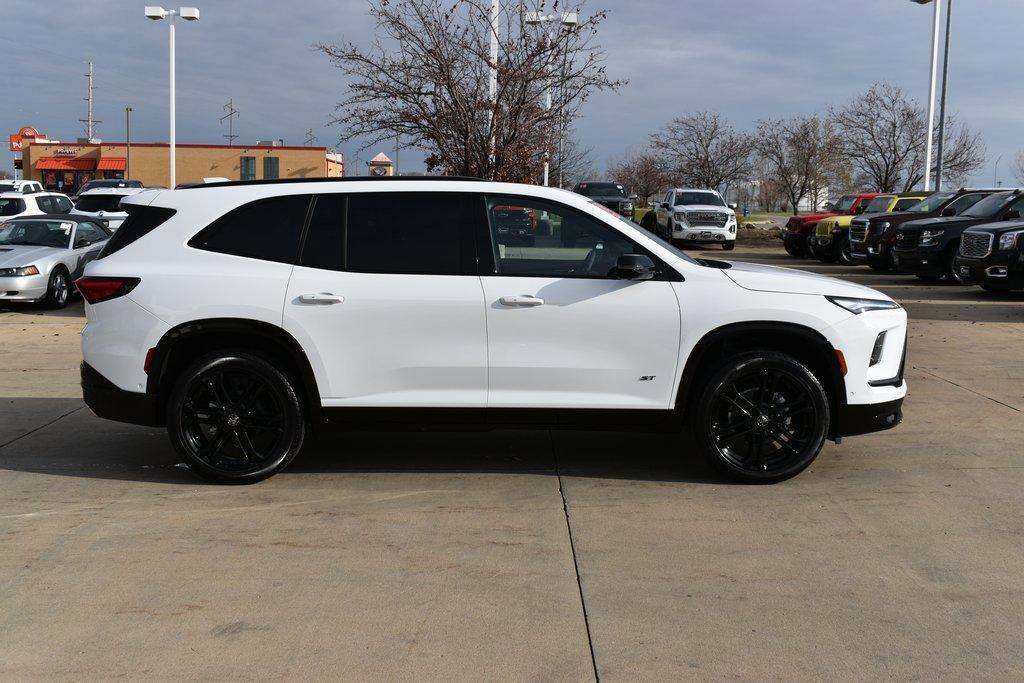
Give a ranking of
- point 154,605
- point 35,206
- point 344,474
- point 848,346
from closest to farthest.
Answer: point 154,605 → point 848,346 → point 344,474 → point 35,206

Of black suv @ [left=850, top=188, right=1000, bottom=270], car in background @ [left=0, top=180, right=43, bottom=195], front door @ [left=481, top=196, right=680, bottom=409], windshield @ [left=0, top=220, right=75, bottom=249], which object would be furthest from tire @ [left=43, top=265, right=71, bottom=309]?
car in background @ [left=0, top=180, right=43, bottom=195]

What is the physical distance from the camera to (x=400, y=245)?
19.6 feet

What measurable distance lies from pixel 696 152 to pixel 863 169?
33.2 ft

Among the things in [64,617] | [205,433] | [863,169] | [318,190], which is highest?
[863,169]

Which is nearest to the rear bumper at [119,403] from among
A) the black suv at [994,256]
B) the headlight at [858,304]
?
the headlight at [858,304]

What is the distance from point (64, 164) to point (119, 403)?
77.3 metres

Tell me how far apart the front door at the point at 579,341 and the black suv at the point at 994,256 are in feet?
41.9

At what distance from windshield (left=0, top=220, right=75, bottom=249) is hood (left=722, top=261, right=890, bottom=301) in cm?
1346

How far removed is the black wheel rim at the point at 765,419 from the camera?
587 centimetres

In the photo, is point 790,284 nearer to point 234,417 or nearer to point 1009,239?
point 234,417

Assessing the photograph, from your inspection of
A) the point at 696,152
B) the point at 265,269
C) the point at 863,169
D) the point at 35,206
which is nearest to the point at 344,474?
the point at 265,269

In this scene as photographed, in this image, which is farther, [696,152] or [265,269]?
[696,152]

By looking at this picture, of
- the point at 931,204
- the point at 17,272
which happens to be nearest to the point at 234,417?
the point at 17,272

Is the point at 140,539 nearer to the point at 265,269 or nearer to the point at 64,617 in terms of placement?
the point at 64,617
